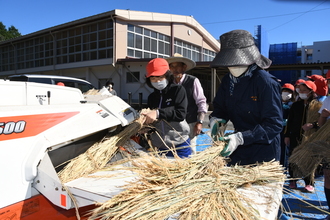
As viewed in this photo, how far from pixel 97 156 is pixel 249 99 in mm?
1358

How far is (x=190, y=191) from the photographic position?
134 centimetres

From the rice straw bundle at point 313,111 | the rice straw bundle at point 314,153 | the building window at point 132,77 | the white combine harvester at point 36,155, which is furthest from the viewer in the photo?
the building window at point 132,77

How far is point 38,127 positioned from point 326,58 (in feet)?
124

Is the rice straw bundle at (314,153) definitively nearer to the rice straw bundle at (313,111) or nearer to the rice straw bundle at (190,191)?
the rice straw bundle at (313,111)

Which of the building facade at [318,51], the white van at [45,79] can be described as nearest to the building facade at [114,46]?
the white van at [45,79]

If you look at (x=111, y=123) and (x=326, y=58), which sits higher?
(x=326, y=58)

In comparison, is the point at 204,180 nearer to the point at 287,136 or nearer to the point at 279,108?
the point at 279,108

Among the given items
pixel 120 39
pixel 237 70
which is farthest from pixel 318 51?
pixel 237 70

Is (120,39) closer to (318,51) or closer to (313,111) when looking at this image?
(313,111)

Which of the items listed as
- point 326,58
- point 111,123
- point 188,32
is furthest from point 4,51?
point 326,58

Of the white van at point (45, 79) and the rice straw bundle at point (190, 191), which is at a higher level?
the white van at point (45, 79)

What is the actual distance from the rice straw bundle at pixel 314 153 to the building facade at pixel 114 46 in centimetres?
1332

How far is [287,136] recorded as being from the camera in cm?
431

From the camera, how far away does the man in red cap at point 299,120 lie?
3.96 meters
